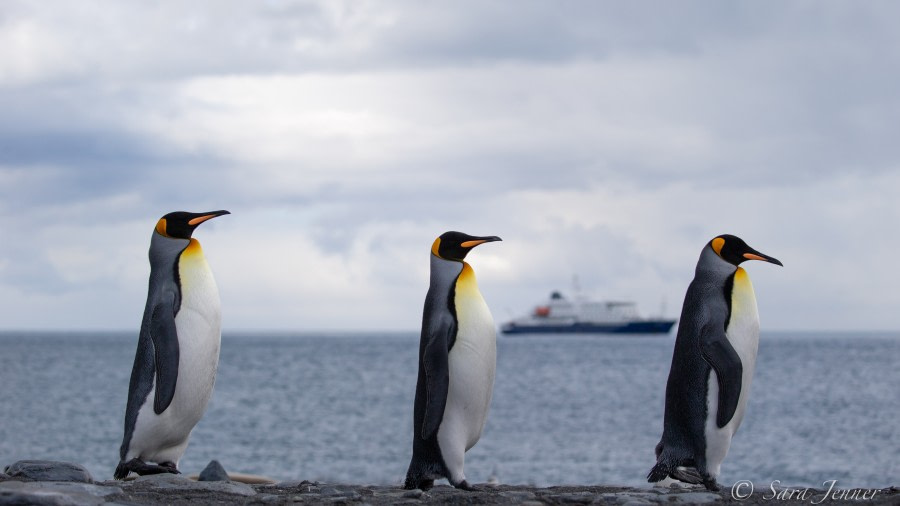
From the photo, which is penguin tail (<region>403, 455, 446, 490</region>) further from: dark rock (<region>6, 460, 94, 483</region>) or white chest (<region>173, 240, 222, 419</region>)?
dark rock (<region>6, 460, 94, 483</region>)

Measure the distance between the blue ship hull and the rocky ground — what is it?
10124cm

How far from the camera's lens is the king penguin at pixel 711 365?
7215mm

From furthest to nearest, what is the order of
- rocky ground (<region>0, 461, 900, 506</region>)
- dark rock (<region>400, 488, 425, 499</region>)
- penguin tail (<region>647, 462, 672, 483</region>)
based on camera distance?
penguin tail (<region>647, 462, 672, 483</region>)
dark rock (<region>400, 488, 425, 499</region>)
rocky ground (<region>0, 461, 900, 506</region>)

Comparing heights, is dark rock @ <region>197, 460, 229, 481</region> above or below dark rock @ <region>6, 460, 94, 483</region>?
below

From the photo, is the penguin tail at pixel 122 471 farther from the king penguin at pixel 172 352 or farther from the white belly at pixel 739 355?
the white belly at pixel 739 355

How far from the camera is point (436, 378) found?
261 inches

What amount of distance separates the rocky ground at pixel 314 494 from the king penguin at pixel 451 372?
0.70 ft

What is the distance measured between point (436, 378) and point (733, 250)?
2.27 m

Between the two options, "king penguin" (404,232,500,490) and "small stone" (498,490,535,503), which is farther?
"king penguin" (404,232,500,490)

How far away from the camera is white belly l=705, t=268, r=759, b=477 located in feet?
23.7

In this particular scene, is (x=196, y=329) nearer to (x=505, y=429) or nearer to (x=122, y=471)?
(x=122, y=471)

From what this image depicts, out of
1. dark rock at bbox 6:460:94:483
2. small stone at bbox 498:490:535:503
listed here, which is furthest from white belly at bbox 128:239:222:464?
small stone at bbox 498:490:535:503

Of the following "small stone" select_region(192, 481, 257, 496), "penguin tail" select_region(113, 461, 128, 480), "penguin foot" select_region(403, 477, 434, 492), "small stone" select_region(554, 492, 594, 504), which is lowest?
"penguin tail" select_region(113, 461, 128, 480)

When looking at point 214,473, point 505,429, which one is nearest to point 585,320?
point 505,429
